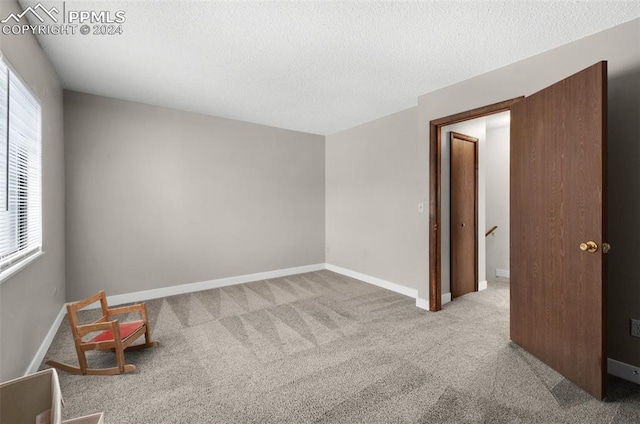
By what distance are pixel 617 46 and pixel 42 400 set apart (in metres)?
4.09

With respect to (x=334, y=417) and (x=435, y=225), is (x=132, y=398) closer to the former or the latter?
(x=334, y=417)

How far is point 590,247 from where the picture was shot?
186cm

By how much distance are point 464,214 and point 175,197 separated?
159 inches

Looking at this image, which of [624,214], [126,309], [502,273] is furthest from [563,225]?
[126,309]

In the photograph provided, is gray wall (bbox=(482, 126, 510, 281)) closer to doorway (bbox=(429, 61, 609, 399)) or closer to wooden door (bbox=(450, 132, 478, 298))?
wooden door (bbox=(450, 132, 478, 298))

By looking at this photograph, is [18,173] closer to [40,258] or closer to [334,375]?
[40,258]

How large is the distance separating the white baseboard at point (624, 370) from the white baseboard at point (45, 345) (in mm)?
4225

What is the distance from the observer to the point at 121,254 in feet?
12.0

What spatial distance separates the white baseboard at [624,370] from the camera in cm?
202

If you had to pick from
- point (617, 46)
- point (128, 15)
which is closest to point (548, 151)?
point (617, 46)

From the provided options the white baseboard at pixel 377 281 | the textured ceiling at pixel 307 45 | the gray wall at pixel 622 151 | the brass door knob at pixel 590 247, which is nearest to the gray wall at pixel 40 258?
the textured ceiling at pixel 307 45

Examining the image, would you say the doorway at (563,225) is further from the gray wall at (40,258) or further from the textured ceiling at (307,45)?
the gray wall at (40,258)

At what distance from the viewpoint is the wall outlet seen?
6.63 ft

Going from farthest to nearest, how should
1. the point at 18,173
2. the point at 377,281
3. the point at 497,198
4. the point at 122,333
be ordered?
the point at 497,198
the point at 377,281
the point at 122,333
the point at 18,173
